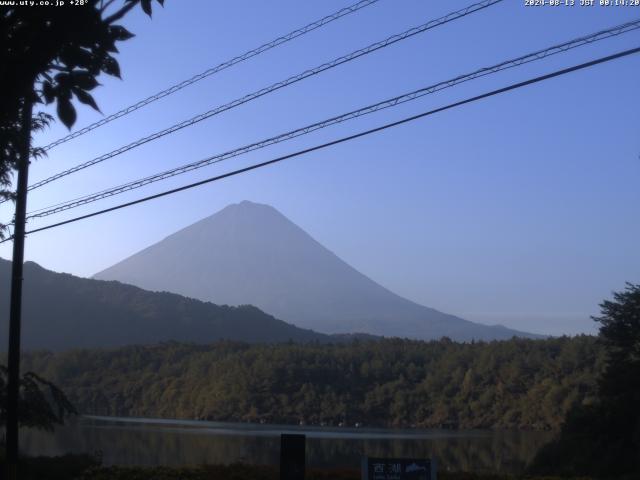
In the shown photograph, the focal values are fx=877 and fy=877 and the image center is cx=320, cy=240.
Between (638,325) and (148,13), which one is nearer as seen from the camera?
(148,13)

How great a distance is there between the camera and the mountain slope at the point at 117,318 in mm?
103125

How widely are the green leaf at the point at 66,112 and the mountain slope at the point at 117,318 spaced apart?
304 ft

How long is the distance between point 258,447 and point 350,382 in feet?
101

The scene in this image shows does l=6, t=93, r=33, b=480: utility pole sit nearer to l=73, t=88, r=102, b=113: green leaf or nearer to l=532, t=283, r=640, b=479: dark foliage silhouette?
l=73, t=88, r=102, b=113: green leaf

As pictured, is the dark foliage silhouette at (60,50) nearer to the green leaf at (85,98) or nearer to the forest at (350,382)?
the green leaf at (85,98)

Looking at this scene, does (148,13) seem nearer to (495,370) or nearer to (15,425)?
(15,425)

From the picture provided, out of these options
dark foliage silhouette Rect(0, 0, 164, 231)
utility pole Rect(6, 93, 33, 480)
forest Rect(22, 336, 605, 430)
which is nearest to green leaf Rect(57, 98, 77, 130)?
dark foliage silhouette Rect(0, 0, 164, 231)

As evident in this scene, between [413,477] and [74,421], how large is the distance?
4084cm

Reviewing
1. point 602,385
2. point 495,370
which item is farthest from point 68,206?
point 495,370

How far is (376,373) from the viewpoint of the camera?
63.9 m

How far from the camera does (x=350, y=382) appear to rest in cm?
6309

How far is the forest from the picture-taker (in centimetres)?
5488

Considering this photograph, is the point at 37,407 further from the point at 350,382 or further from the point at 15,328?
the point at 350,382

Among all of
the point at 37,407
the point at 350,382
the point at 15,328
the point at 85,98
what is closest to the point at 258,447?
the point at 37,407
